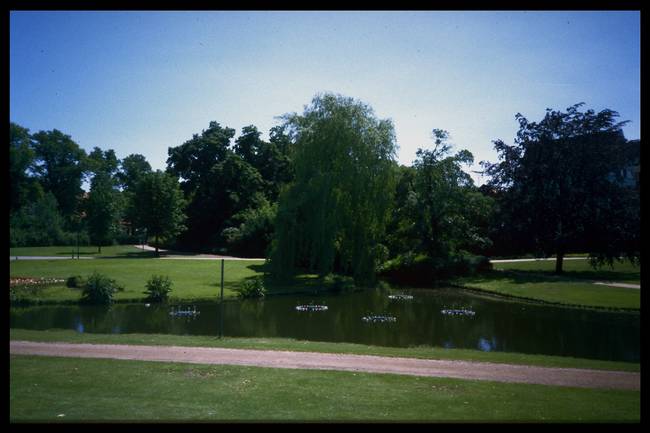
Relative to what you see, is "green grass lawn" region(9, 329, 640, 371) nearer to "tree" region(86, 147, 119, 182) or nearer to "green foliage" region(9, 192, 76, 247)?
"green foliage" region(9, 192, 76, 247)

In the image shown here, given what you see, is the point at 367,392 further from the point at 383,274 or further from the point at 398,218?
the point at 398,218

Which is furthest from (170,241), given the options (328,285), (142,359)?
(142,359)

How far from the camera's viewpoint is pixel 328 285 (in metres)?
25.5

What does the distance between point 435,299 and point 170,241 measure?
28759 millimetres

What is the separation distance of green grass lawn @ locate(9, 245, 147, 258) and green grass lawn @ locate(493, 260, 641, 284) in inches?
900

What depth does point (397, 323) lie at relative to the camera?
16922 millimetres

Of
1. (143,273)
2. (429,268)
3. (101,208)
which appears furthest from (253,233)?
(429,268)

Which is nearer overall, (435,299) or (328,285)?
(435,299)

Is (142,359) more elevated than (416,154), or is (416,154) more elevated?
(416,154)

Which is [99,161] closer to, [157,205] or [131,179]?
[157,205]

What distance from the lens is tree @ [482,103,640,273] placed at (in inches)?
589

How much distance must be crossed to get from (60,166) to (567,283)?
22.9 m

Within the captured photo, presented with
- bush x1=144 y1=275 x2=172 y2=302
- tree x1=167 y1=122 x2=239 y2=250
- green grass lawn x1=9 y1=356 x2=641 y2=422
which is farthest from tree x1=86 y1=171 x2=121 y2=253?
tree x1=167 y1=122 x2=239 y2=250

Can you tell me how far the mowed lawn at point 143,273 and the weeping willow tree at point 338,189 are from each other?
163 inches
